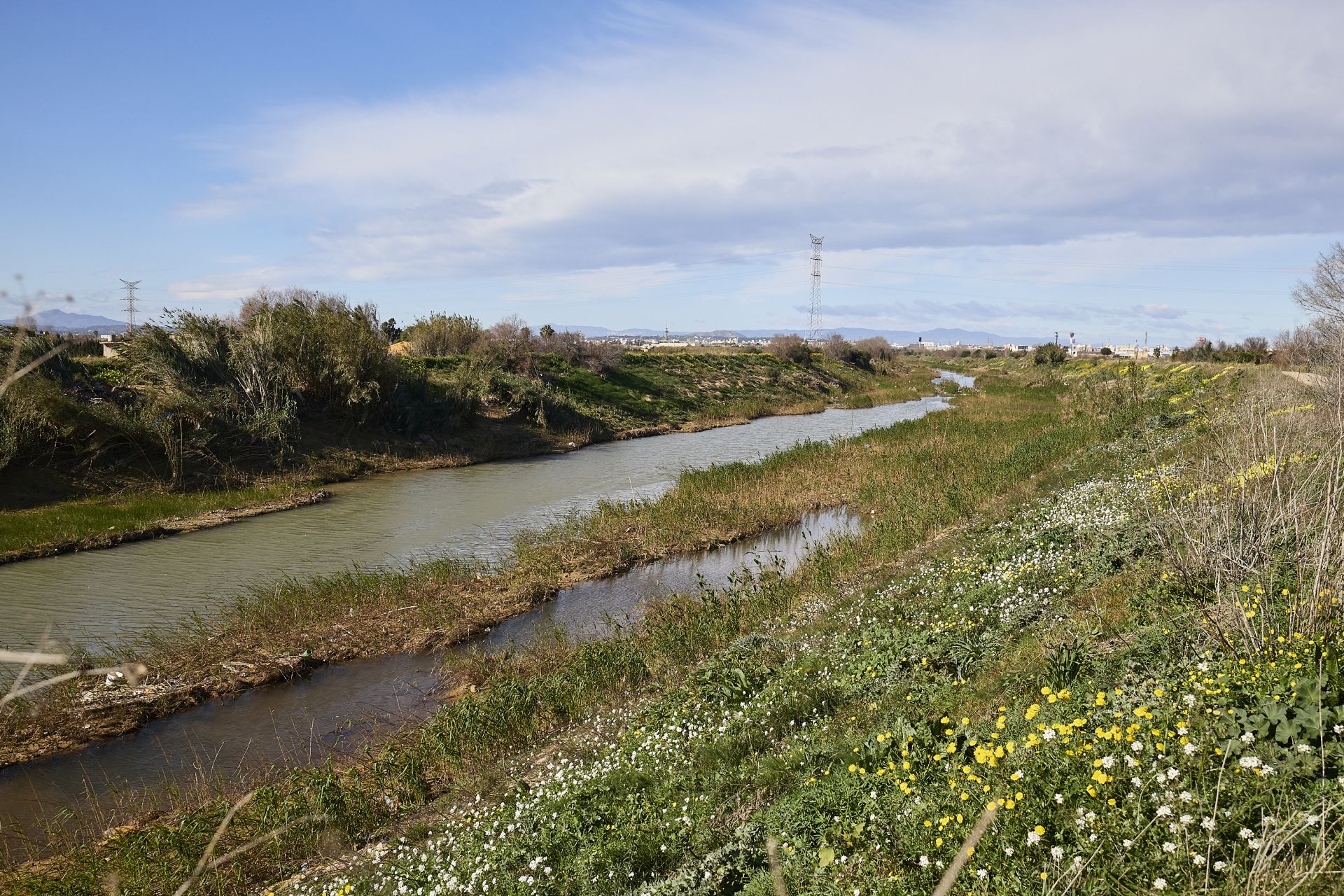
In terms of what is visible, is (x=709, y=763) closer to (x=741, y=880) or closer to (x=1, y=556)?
(x=741, y=880)

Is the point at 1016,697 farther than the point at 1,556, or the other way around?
the point at 1,556

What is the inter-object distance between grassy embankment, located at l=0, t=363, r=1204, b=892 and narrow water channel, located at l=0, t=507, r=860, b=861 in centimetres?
92

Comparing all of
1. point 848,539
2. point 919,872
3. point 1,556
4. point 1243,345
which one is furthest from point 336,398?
point 1243,345

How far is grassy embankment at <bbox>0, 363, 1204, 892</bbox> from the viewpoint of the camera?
7219 millimetres

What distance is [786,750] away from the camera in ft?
21.7

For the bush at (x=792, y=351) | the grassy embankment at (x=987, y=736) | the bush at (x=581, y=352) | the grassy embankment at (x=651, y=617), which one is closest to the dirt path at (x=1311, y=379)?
the grassy embankment at (x=651, y=617)

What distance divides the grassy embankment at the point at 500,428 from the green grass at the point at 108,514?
35 mm

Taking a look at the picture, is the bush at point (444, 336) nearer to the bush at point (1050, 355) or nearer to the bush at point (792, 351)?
the bush at point (792, 351)

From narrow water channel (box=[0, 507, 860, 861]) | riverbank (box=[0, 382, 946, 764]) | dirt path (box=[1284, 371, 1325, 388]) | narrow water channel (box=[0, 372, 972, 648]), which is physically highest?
dirt path (box=[1284, 371, 1325, 388])

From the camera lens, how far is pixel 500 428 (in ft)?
117

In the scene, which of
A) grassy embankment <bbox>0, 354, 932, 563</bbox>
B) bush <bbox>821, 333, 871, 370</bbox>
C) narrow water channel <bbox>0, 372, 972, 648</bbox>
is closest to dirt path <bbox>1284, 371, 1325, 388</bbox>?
narrow water channel <bbox>0, 372, 972, 648</bbox>

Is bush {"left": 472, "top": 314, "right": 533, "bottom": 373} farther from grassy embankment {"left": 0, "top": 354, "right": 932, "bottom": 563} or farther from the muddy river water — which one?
Answer: the muddy river water

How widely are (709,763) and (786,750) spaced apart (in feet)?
2.40

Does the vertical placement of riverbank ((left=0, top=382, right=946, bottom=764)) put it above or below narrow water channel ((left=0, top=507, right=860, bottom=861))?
above
